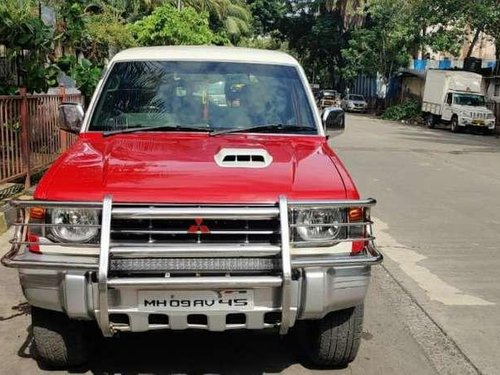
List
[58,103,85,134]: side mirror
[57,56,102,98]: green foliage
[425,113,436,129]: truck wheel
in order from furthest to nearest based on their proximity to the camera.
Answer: [425,113,436,129]: truck wheel < [57,56,102,98]: green foliage < [58,103,85,134]: side mirror

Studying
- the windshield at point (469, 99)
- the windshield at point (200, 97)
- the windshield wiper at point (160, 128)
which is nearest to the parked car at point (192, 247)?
the windshield wiper at point (160, 128)

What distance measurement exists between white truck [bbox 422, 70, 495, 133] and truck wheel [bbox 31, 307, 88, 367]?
28317mm

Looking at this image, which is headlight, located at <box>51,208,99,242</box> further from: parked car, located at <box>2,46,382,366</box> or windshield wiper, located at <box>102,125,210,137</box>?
windshield wiper, located at <box>102,125,210,137</box>

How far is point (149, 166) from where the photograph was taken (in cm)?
369

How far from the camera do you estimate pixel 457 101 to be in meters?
31.7

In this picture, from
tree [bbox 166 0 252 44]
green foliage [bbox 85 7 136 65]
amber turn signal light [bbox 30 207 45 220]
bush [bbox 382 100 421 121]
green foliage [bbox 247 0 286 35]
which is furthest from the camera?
green foliage [bbox 247 0 286 35]

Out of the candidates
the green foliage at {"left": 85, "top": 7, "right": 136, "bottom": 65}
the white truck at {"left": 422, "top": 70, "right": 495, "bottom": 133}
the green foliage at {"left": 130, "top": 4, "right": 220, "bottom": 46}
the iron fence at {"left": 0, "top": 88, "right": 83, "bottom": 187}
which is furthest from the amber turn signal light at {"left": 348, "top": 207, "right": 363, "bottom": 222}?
the white truck at {"left": 422, "top": 70, "right": 495, "bottom": 133}

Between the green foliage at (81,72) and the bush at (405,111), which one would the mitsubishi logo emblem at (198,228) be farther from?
the bush at (405,111)

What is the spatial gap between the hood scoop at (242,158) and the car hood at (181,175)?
0.13ft

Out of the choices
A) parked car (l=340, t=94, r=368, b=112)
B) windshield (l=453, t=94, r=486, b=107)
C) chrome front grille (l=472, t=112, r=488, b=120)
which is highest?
windshield (l=453, t=94, r=486, b=107)

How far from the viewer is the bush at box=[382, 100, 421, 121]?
40188mm

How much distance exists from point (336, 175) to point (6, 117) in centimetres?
624

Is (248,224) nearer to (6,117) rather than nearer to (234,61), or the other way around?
(234,61)

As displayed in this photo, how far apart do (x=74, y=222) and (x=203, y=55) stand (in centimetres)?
222
